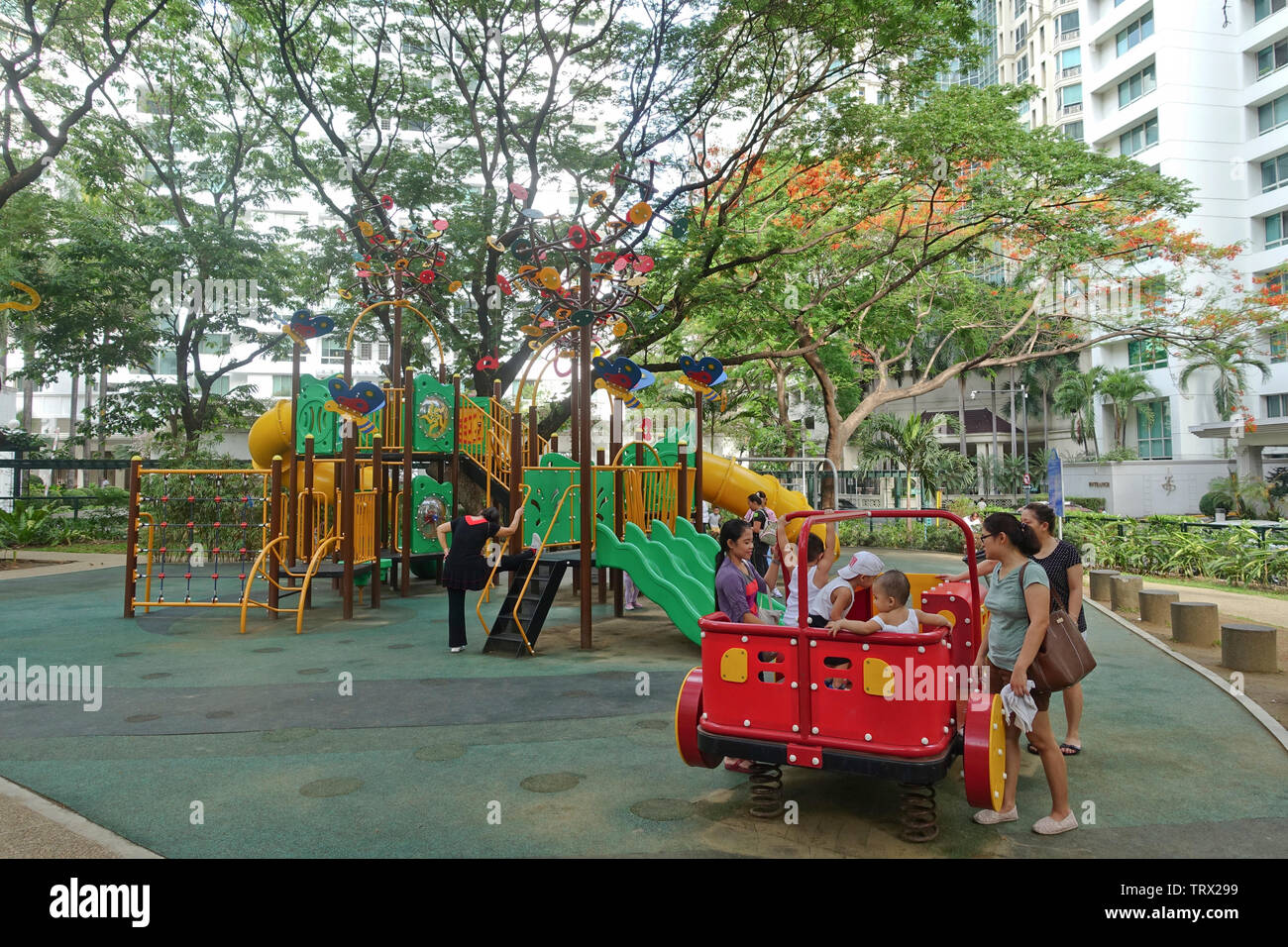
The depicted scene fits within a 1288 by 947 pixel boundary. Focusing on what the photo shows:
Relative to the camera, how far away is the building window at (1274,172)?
34.3 meters

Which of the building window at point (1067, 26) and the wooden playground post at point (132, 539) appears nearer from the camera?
the wooden playground post at point (132, 539)

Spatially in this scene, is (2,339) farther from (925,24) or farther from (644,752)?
(644,752)

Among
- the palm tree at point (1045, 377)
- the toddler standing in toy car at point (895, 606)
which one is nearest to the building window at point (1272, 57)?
the palm tree at point (1045, 377)

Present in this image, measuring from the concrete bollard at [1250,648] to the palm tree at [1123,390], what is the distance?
114ft

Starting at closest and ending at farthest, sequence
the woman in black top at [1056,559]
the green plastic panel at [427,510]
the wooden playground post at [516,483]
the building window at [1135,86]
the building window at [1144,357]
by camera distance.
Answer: the woman in black top at [1056,559] → the wooden playground post at [516,483] → the green plastic panel at [427,510] → the building window at [1144,357] → the building window at [1135,86]

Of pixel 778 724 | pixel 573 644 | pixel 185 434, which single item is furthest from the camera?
pixel 185 434

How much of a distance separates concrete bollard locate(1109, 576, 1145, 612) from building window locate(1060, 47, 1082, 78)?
48.7 meters

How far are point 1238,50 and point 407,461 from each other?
4124 centimetres

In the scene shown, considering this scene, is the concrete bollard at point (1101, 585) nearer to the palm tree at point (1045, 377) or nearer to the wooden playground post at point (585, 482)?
the wooden playground post at point (585, 482)

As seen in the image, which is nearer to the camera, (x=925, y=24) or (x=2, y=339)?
→ (x=925, y=24)

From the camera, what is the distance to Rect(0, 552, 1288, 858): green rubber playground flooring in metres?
4.07

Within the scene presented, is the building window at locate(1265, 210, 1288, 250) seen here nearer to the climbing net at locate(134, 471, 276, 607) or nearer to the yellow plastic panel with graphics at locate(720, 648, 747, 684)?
the climbing net at locate(134, 471, 276, 607)
